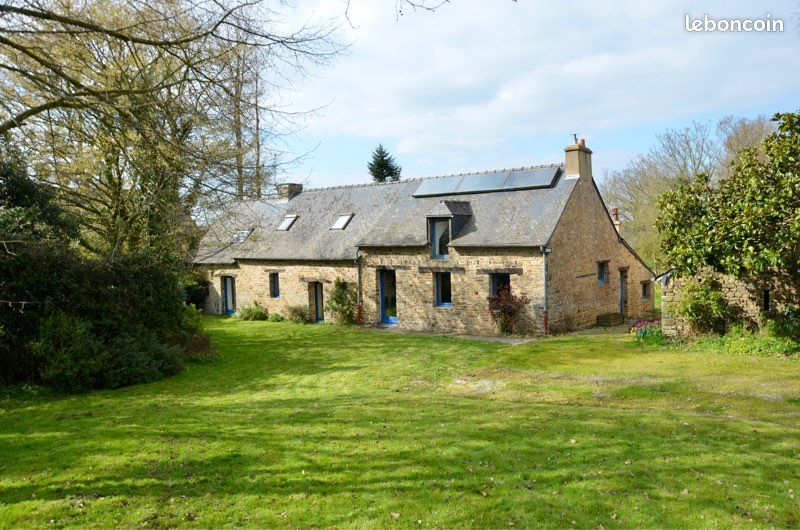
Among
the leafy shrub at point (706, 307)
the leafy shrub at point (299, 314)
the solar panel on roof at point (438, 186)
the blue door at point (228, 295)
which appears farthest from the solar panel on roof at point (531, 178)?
the blue door at point (228, 295)

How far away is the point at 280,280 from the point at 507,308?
34.3ft

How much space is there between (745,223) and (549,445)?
9.36 metres

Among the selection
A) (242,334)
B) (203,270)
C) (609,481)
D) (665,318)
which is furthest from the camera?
(203,270)

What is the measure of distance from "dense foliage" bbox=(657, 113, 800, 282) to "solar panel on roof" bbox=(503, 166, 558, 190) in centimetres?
525

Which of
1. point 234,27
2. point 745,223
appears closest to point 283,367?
point 234,27

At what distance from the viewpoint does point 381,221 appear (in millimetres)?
22203

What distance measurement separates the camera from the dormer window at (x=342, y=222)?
23.5 meters

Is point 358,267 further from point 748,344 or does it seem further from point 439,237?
point 748,344

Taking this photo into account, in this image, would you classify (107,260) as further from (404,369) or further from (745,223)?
(745,223)

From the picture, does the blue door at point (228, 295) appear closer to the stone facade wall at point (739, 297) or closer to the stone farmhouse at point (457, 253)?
the stone farmhouse at point (457, 253)

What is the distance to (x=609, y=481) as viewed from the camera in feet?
18.7

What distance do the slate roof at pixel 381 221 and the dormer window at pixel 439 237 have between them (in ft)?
1.16

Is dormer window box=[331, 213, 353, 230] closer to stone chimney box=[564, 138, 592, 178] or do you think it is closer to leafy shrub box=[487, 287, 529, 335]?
leafy shrub box=[487, 287, 529, 335]

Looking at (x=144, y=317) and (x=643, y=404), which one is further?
(x=144, y=317)
